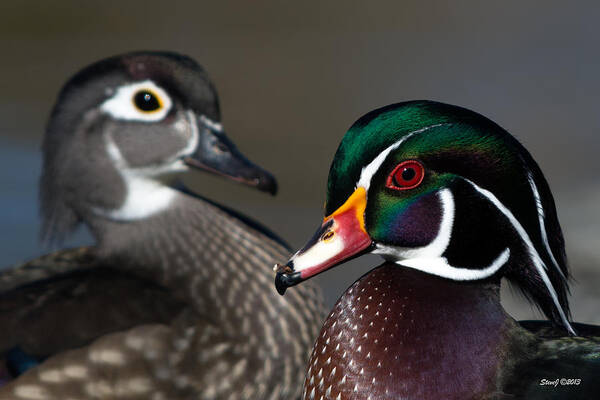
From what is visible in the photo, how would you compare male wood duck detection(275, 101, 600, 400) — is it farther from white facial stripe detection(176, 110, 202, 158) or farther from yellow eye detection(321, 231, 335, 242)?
white facial stripe detection(176, 110, 202, 158)

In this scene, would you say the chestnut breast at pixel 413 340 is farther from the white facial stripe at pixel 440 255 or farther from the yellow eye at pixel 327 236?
the yellow eye at pixel 327 236

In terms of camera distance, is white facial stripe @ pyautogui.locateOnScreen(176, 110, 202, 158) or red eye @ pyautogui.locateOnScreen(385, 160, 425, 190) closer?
red eye @ pyautogui.locateOnScreen(385, 160, 425, 190)

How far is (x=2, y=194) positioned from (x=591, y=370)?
2.71 m

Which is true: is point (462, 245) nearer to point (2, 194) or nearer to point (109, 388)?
point (109, 388)

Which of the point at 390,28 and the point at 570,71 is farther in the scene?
the point at 390,28

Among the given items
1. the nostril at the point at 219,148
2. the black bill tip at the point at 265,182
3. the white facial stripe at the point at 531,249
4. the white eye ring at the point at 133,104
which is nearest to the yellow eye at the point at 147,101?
the white eye ring at the point at 133,104

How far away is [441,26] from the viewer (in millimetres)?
4641

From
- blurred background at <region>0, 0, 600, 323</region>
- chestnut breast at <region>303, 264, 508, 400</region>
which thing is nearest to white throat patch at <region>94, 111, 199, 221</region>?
chestnut breast at <region>303, 264, 508, 400</region>

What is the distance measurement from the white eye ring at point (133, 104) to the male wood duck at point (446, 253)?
82cm

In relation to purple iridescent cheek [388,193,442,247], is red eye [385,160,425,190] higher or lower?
higher

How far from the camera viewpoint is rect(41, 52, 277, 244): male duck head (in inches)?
78.9

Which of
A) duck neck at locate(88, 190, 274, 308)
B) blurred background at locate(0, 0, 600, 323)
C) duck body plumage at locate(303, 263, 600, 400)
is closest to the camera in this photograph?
duck body plumage at locate(303, 263, 600, 400)

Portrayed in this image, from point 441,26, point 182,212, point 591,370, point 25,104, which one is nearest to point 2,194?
point 25,104

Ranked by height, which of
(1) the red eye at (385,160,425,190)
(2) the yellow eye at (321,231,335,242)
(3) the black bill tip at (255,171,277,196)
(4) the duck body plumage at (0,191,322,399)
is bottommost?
(4) the duck body plumage at (0,191,322,399)
